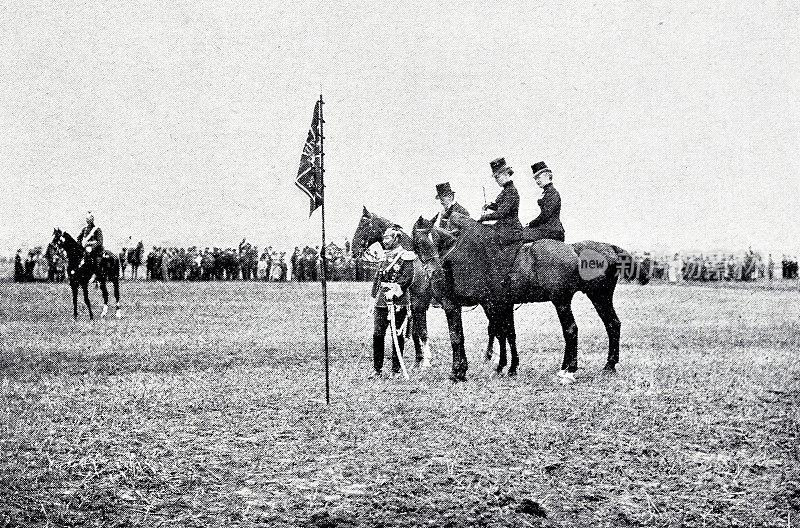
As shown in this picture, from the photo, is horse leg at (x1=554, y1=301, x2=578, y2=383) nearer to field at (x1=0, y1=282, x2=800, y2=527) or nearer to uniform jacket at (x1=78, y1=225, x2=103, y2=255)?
field at (x1=0, y1=282, x2=800, y2=527)

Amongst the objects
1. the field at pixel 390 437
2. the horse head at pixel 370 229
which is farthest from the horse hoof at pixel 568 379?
the horse head at pixel 370 229

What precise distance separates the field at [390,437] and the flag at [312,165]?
2.71 m

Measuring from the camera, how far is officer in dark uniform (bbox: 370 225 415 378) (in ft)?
39.1

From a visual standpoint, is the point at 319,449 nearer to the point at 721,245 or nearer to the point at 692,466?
the point at 692,466

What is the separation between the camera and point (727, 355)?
46.4ft

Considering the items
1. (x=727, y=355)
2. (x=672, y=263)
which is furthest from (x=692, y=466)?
(x=672, y=263)

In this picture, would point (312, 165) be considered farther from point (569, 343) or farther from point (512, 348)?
point (569, 343)

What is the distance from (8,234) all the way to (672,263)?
33.8 m

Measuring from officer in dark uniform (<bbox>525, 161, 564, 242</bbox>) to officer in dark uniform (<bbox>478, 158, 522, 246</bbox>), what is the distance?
0.96 feet

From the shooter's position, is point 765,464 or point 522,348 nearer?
point 765,464

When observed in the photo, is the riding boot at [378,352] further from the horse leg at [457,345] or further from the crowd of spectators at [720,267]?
the crowd of spectators at [720,267]

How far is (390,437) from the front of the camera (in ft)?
26.3

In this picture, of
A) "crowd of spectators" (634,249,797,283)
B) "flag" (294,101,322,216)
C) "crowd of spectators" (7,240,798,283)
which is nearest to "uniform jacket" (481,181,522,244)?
"flag" (294,101,322,216)

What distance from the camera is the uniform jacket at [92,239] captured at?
21.0m
